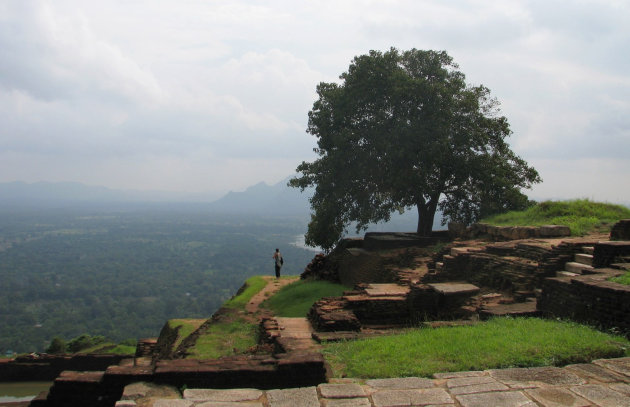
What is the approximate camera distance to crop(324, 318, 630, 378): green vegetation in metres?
5.14

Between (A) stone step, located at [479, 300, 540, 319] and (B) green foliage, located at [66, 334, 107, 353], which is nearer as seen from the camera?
(A) stone step, located at [479, 300, 540, 319]

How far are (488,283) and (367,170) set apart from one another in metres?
9.14

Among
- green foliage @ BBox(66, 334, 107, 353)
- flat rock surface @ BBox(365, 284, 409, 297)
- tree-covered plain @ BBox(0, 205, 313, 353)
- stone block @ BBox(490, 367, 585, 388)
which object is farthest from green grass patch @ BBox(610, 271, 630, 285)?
tree-covered plain @ BBox(0, 205, 313, 353)

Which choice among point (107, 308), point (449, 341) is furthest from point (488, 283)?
point (107, 308)

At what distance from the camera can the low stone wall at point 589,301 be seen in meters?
6.08

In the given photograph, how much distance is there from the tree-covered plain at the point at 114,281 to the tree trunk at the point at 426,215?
45300mm

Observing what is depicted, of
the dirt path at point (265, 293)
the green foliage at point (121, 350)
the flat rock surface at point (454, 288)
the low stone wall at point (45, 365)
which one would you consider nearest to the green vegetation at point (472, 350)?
the flat rock surface at point (454, 288)

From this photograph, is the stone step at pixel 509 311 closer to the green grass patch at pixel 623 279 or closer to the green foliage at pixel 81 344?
the green grass patch at pixel 623 279

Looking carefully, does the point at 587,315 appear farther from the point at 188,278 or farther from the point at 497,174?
the point at 188,278

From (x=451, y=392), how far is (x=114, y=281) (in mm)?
119559

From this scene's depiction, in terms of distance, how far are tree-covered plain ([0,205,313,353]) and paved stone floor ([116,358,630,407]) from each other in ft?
173

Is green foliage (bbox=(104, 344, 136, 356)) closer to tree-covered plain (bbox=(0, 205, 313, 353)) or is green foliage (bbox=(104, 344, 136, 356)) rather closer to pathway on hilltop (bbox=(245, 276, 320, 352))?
pathway on hilltop (bbox=(245, 276, 320, 352))

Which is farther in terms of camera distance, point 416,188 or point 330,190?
point 330,190

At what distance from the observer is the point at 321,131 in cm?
1959
